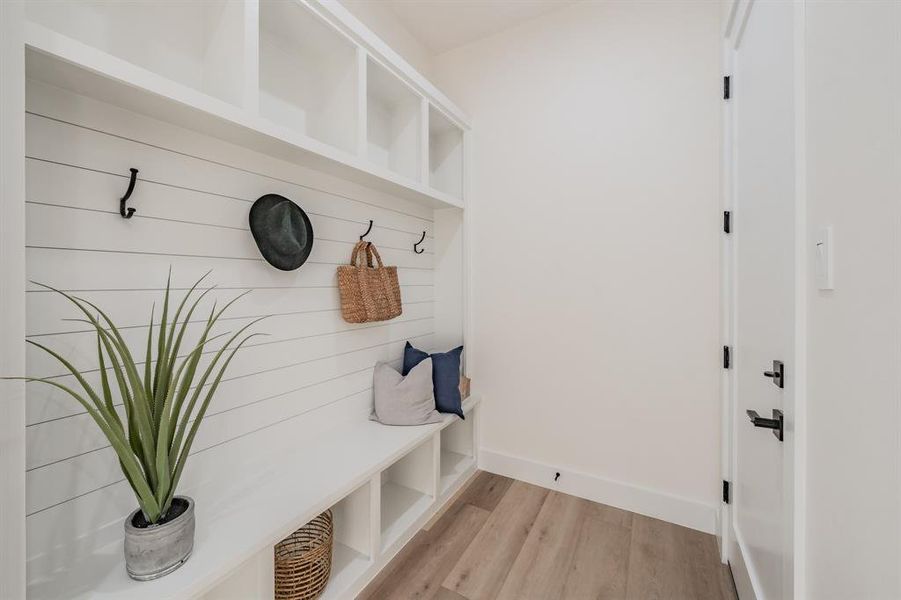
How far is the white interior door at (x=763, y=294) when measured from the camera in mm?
914

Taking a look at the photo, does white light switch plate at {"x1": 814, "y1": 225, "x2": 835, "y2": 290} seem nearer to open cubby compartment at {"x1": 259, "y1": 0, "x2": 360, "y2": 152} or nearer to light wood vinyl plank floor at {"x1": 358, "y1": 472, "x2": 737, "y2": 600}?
light wood vinyl plank floor at {"x1": 358, "y1": 472, "x2": 737, "y2": 600}

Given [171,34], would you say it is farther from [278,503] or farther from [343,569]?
[343,569]

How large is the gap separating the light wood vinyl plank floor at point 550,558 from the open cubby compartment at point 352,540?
0.32 ft

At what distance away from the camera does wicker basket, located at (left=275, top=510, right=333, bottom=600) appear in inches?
48.8

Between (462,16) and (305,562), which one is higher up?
(462,16)

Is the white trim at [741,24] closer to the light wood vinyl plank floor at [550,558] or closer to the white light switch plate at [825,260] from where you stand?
the white light switch plate at [825,260]

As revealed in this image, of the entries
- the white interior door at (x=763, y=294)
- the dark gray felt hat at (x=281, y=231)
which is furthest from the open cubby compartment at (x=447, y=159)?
the white interior door at (x=763, y=294)

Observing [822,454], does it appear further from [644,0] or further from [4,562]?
[644,0]

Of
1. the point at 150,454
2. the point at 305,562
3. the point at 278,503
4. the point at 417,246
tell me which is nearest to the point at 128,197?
the point at 150,454

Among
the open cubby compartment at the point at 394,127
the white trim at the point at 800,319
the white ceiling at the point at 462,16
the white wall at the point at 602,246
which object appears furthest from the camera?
the white ceiling at the point at 462,16

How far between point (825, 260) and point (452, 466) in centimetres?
206

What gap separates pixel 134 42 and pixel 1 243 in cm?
74

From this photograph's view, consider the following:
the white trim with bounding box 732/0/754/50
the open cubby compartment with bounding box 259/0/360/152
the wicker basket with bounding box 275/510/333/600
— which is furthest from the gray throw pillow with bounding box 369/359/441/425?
the white trim with bounding box 732/0/754/50

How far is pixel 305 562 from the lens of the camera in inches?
50.0
